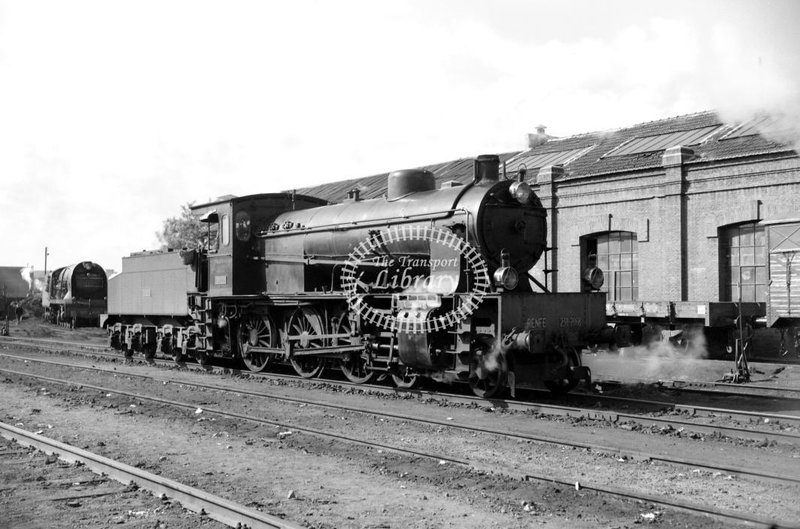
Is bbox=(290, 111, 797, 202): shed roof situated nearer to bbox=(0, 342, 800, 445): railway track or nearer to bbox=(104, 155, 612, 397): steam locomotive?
bbox=(104, 155, 612, 397): steam locomotive

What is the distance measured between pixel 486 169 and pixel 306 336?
476 cm

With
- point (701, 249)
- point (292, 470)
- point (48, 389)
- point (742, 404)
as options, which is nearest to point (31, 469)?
point (292, 470)

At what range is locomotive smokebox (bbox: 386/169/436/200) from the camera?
1341 centimetres

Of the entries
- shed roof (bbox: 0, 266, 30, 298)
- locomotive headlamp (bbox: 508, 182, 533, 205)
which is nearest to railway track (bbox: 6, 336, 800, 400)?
locomotive headlamp (bbox: 508, 182, 533, 205)

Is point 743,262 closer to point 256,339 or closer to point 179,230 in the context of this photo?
point 256,339

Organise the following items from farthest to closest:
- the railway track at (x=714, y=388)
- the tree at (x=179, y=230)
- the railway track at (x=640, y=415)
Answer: the tree at (x=179, y=230) < the railway track at (x=714, y=388) < the railway track at (x=640, y=415)

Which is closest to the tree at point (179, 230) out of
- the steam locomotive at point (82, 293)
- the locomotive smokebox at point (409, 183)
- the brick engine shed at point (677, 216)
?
the steam locomotive at point (82, 293)

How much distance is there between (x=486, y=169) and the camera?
12.3 m

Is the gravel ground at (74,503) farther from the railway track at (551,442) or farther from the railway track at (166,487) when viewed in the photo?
the railway track at (551,442)

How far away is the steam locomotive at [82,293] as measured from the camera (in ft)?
124

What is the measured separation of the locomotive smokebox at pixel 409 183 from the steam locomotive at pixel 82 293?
27.7 m

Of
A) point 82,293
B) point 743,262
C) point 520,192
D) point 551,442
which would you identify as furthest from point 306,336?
point 82,293

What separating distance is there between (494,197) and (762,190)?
12.1m

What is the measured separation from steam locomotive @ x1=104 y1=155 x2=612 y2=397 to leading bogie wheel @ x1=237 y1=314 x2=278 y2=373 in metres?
0.03
